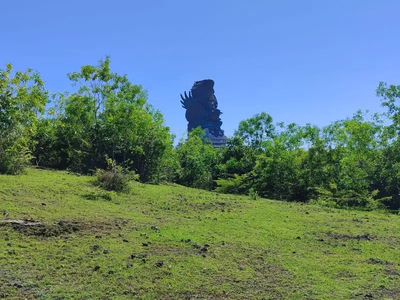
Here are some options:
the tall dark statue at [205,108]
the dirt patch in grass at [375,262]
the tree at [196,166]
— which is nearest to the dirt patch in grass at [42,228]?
the dirt patch in grass at [375,262]

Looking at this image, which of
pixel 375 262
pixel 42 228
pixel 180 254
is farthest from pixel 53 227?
pixel 375 262

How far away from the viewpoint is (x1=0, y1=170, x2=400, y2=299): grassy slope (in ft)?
16.6

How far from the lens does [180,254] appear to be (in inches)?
253

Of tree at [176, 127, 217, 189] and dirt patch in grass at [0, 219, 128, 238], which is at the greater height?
tree at [176, 127, 217, 189]

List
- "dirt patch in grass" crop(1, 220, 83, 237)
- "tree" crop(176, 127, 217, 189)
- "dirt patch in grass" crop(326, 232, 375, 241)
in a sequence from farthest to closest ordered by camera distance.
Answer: "tree" crop(176, 127, 217, 189)
"dirt patch in grass" crop(326, 232, 375, 241)
"dirt patch in grass" crop(1, 220, 83, 237)

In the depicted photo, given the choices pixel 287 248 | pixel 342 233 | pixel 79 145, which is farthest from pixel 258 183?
pixel 287 248

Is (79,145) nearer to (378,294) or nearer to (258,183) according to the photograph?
(258,183)

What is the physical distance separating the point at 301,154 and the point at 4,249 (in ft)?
58.6

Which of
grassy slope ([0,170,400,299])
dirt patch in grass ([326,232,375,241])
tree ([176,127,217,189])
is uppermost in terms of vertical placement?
tree ([176,127,217,189])

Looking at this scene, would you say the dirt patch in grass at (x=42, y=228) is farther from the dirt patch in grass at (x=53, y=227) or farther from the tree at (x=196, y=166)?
the tree at (x=196, y=166)

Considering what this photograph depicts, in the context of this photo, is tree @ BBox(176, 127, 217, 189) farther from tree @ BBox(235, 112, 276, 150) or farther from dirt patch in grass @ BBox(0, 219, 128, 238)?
dirt patch in grass @ BBox(0, 219, 128, 238)

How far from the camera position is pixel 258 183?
21.3 metres

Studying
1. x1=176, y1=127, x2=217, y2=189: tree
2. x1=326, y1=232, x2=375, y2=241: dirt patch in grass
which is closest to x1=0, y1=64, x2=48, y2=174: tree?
x1=326, y1=232, x2=375, y2=241: dirt patch in grass

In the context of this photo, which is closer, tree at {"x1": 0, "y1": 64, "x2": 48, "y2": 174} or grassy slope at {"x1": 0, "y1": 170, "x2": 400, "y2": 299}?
grassy slope at {"x1": 0, "y1": 170, "x2": 400, "y2": 299}
